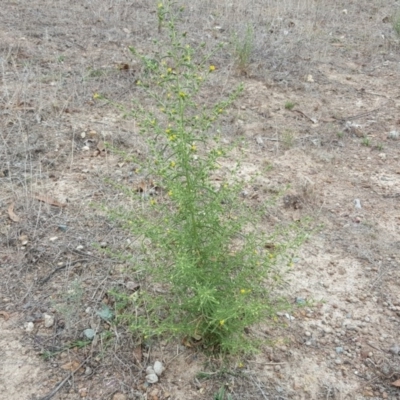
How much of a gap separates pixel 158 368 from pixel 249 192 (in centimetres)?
168

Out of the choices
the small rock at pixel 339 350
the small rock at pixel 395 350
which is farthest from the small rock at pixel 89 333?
the small rock at pixel 395 350

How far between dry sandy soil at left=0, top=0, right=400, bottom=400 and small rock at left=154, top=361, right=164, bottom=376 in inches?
1.5

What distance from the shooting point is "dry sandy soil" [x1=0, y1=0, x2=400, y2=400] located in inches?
88.3

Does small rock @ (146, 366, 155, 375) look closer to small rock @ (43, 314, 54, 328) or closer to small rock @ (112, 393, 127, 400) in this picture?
small rock @ (112, 393, 127, 400)

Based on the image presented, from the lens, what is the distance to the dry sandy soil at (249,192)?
2242 millimetres

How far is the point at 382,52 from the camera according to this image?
6152mm

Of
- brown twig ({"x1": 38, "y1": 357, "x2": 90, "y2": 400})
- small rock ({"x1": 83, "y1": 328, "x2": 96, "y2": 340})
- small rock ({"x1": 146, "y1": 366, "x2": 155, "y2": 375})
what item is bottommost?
brown twig ({"x1": 38, "y1": 357, "x2": 90, "y2": 400})

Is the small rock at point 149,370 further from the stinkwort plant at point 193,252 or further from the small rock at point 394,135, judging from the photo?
the small rock at point 394,135

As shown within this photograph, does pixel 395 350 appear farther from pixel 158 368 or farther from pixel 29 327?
pixel 29 327

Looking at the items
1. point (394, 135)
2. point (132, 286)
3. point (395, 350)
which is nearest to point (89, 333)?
point (132, 286)

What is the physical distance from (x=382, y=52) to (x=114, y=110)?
3993 mm

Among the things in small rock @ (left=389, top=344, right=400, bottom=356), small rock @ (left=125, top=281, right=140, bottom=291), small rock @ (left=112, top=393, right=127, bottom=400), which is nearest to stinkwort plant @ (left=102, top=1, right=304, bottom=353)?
small rock @ (left=125, top=281, right=140, bottom=291)

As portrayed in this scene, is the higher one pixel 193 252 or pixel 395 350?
pixel 193 252

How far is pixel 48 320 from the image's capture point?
2.39 m
